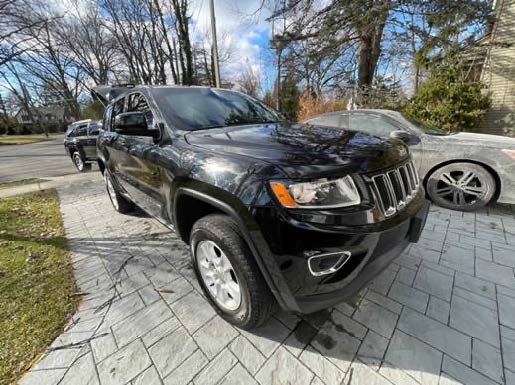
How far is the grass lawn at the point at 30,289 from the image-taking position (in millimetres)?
1739

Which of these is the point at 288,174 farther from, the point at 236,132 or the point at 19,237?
the point at 19,237

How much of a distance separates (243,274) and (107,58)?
31825 millimetres

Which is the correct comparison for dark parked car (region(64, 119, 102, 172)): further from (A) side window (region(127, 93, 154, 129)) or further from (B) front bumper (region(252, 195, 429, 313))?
(B) front bumper (region(252, 195, 429, 313))

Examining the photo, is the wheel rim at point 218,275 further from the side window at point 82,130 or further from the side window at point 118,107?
the side window at point 82,130

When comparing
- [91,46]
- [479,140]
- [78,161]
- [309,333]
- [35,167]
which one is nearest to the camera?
[309,333]

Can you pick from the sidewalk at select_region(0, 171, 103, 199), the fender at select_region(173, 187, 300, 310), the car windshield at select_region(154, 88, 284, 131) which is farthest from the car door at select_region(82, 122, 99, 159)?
the fender at select_region(173, 187, 300, 310)

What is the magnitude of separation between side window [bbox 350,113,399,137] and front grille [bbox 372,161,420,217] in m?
2.41

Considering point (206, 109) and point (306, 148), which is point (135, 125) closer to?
point (206, 109)

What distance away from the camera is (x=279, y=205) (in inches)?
51.6

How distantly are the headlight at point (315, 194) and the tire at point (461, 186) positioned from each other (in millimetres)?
3214

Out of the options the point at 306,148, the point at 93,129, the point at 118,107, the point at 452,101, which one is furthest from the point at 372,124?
the point at 93,129

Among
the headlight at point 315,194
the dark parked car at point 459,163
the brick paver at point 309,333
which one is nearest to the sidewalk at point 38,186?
the brick paver at point 309,333

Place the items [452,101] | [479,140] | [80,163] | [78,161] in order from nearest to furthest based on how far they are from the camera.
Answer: [479,140], [452,101], [80,163], [78,161]

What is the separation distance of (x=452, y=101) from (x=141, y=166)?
7.59 metres
